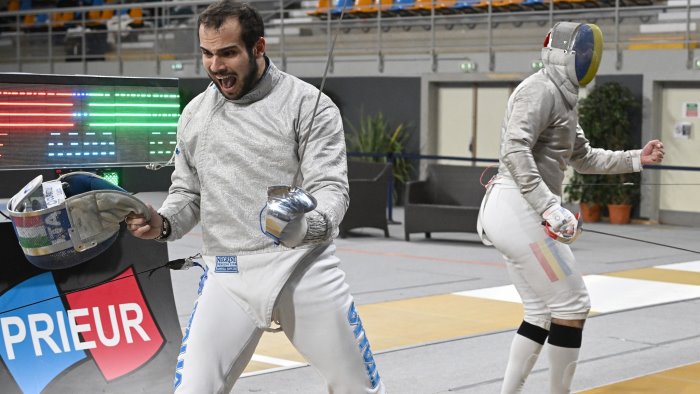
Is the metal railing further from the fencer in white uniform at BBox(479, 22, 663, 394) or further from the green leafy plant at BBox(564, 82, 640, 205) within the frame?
the fencer in white uniform at BBox(479, 22, 663, 394)

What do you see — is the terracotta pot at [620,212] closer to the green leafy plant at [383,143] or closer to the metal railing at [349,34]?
the metal railing at [349,34]

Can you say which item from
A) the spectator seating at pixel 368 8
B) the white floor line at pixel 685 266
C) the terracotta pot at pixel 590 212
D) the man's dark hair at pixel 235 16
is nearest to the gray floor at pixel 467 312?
the white floor line at pixel 685 266

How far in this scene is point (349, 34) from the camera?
18.7 m

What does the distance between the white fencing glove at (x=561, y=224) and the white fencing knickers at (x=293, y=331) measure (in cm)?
128

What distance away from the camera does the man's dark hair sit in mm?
3062

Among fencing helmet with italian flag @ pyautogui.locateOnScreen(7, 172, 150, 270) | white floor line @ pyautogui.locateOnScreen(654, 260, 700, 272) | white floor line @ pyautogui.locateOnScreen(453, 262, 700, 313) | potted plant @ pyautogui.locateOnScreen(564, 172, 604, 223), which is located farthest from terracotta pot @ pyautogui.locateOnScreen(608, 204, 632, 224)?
fencing helmet with italian flag @ pyautogui.locateOnScreen(7, 172, 150, 270)

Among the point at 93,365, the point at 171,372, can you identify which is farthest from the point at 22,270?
the point at 171,372

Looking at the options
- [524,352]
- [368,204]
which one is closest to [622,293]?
[524,352]

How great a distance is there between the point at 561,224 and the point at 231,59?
5.29 feet

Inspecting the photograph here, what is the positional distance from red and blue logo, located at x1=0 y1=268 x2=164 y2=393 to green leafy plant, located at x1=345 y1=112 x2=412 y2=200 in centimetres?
1173

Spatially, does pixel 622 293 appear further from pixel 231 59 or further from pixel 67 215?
pixel 67 215

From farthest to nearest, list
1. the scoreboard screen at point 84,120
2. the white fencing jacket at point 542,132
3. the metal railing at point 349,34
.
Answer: the metal railing at point 349,34
the scoreboard screen at point 84,120
the white fencing jacket at point 542,132

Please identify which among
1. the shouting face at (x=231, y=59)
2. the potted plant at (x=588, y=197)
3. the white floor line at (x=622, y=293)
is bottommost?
the white floor line at (x=622, y=293)

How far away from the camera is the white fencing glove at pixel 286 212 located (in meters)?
2.73
